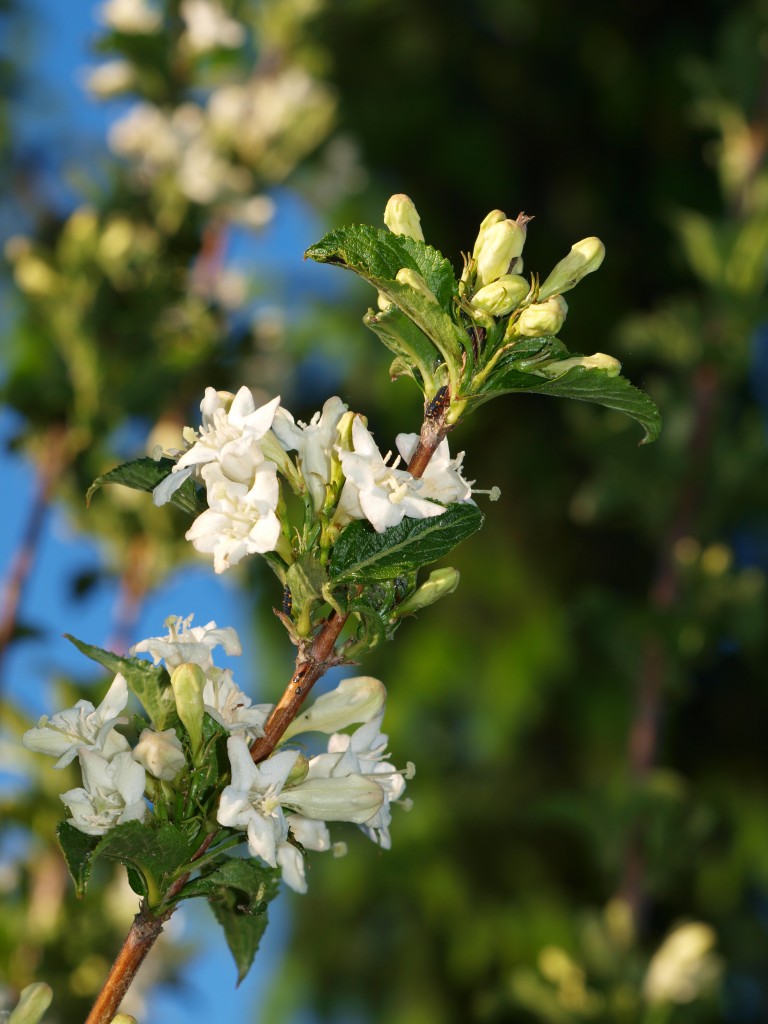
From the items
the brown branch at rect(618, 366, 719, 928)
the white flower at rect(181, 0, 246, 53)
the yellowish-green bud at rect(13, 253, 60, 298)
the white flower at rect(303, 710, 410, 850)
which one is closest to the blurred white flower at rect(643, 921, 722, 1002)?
the brown branch at rect(618, 366, 719, 928)

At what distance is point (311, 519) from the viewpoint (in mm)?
882

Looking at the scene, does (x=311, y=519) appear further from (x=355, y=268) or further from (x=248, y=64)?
(x=248, y=64)

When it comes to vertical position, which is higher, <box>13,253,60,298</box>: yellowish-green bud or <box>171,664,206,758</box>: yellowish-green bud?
<box>13,253,60,298</box>: yellowish-green bud

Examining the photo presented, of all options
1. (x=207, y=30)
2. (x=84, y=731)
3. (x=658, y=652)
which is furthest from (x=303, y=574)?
(x=207, y=30)

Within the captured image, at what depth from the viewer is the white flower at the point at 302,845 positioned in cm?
84

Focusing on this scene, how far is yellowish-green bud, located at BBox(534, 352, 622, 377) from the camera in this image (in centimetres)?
84

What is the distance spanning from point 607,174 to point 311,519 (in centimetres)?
451

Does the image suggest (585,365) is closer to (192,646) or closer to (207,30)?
(192,646)

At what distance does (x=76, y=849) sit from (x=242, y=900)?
6.3 inches

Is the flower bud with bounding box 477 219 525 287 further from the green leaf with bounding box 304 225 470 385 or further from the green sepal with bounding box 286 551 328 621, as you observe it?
the green sepal with bounding box 286 551 328 621

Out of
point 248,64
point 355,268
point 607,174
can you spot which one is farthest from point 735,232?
point 607,174

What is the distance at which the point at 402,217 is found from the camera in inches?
36.7

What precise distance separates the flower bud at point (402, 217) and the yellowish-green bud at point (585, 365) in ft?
0.53

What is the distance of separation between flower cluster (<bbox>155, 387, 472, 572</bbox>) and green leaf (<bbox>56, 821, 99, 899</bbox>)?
22 centimetres
